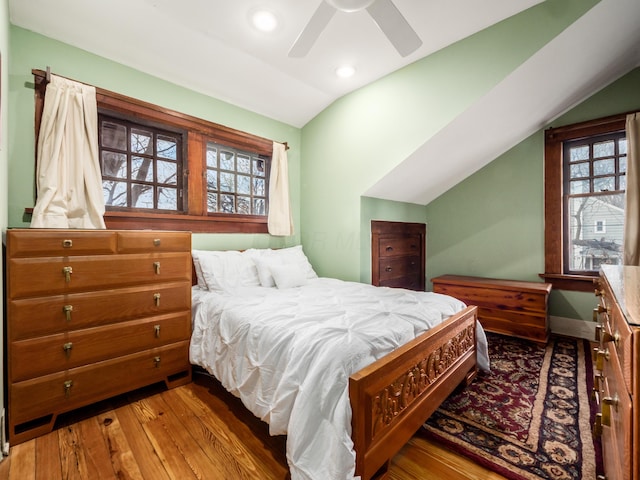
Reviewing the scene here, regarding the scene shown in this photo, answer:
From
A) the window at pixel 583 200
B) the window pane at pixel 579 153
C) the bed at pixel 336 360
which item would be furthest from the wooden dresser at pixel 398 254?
the window pane at pixel 579 153

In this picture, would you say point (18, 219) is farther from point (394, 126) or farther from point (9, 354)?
point (394, 126)

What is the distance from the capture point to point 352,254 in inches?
119

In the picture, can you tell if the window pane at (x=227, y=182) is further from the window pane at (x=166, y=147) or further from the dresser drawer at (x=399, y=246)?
the dresser drawer at (x=399, y=246)

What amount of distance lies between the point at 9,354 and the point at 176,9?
7.54ft

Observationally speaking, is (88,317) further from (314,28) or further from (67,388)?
(314,28)

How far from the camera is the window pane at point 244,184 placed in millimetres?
3131

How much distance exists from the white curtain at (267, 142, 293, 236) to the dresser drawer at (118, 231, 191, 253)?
125 cm

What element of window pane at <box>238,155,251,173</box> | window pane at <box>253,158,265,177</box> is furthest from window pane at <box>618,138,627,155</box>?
window pane at <box>238,155,251,173</box>

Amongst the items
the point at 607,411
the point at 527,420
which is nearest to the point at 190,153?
the point at 607,411

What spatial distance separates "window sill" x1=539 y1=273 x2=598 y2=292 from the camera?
288 cm

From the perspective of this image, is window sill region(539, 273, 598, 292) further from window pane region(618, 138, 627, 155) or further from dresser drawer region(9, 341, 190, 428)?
dresser drawer region(9, 341, 190, 428)

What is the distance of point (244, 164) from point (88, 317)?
6.74 feet

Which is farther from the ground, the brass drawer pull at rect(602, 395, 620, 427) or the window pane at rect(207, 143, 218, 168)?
the window pane at rect(207, 143, 218, 168)

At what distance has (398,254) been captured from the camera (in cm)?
357
